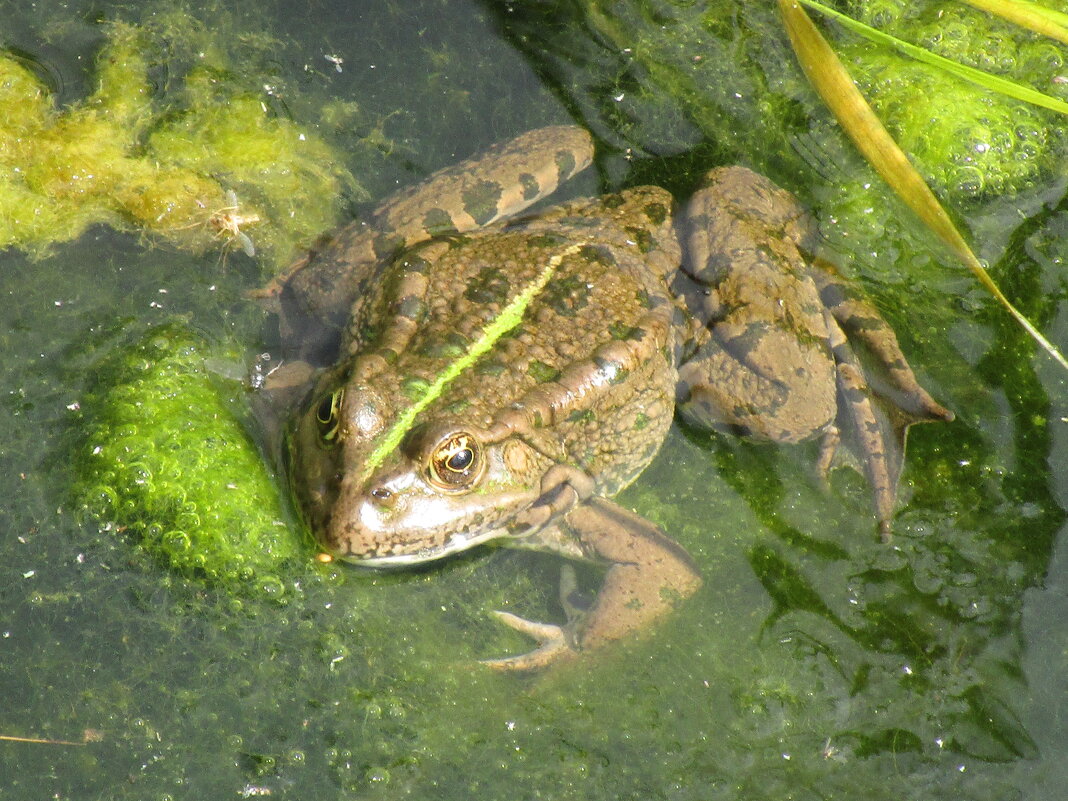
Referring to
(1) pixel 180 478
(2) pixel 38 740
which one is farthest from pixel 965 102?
(2) pixel 38 740

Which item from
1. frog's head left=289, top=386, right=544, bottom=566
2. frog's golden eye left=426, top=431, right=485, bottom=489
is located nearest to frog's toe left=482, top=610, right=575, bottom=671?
frog's head left=289, top=386, right=544, bottom=566

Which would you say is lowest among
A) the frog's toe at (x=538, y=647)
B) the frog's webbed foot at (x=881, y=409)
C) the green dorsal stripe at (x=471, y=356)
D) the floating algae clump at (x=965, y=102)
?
the frog's toe at (x=538, y=647)

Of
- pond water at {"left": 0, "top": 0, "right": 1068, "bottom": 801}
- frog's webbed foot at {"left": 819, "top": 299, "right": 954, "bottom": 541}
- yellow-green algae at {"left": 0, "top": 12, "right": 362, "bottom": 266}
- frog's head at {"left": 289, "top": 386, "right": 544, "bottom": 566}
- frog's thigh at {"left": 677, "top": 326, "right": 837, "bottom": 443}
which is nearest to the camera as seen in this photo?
frog's head at {"left": 289, "top": 386, "right": 544, "bottom": 566}

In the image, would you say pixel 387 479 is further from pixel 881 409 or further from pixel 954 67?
pixel 954 67

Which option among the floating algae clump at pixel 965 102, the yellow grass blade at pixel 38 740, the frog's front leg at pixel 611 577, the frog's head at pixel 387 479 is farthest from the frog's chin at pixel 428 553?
the floating algae clump at pixel 965 102

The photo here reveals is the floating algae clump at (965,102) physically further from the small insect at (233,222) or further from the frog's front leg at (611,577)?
the small insect at (233,222)

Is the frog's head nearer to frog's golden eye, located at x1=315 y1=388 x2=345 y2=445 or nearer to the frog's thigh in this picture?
frog's golden eye, located at x1=315 y1=388 x2=345 y2=445

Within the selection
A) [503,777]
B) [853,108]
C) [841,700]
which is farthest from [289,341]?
[853,108]
